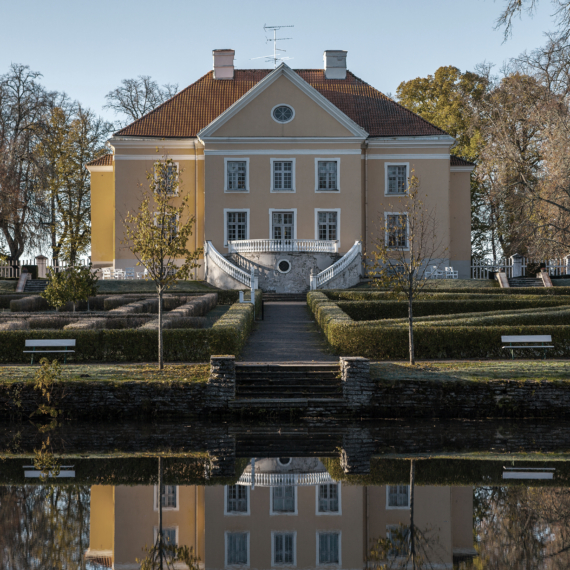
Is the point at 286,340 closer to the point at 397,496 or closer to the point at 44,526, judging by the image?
the point at 397,496

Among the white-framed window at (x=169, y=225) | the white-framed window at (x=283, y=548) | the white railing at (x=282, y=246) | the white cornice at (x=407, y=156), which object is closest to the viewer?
the white-framed window at (x=283, y=548)

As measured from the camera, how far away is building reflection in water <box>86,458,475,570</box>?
649 cm

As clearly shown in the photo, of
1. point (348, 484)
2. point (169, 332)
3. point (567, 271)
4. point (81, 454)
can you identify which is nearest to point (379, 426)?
point (348, 484)

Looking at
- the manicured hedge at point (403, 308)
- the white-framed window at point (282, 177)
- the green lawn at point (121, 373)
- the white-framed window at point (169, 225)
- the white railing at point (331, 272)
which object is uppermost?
Result: the white-framed window at point (282, 177)

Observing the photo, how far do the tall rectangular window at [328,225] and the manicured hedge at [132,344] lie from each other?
71.8 ft

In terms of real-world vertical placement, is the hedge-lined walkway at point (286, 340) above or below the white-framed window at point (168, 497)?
above

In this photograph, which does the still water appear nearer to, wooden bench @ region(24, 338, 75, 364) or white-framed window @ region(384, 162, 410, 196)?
wooden bench @ region(24, 338, 75, 364)

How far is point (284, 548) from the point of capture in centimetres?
670

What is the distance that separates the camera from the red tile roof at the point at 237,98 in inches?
1481

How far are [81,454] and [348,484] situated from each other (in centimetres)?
363

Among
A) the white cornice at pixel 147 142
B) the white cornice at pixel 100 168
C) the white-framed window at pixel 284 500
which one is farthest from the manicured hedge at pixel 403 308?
the white cornice at pixel 100 168

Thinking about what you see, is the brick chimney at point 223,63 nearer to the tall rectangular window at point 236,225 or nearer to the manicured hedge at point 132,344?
the tall rectangular window at point 236,225

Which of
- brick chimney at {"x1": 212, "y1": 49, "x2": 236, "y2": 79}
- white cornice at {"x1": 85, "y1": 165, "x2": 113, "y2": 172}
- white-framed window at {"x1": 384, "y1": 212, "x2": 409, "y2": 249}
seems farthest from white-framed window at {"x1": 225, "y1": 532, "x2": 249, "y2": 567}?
brick chimney at {"x1": 212, "y1": 49, "x2": 236, "y2": 79}

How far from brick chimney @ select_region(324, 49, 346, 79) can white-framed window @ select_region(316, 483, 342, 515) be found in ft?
119
